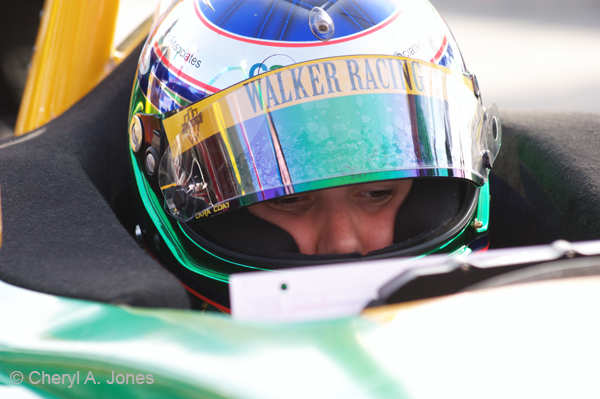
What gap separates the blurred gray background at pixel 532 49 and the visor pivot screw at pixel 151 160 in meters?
2.84

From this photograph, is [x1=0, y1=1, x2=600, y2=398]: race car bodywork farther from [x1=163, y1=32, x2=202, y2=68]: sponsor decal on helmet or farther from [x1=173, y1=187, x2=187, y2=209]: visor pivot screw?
[x1=163, y1=32, x2=202, y2=68]: sponsor decal on helmet

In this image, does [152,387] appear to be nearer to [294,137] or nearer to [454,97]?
[294,137]

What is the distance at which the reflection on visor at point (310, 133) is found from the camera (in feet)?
2.57

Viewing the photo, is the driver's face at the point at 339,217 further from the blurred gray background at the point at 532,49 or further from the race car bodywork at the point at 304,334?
the blurred gray background at the point at 532,49

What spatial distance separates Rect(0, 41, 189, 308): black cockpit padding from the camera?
0.58 metres

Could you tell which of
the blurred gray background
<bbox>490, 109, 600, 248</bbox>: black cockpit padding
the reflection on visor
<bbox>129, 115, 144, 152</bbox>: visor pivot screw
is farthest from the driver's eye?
the blurred gray background

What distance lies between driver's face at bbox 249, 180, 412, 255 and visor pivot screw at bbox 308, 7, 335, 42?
0.23 meters

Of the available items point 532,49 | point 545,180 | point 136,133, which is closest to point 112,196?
point 136,133

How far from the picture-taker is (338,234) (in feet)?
2.84

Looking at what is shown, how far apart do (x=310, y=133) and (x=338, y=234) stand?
17 centimetres

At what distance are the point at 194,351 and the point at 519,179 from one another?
0.95m

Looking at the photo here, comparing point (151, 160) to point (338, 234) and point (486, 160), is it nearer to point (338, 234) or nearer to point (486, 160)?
point (338, 234)

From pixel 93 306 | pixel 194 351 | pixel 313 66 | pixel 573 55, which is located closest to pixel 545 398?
pixel 194 351

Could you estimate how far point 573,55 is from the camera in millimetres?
4371
